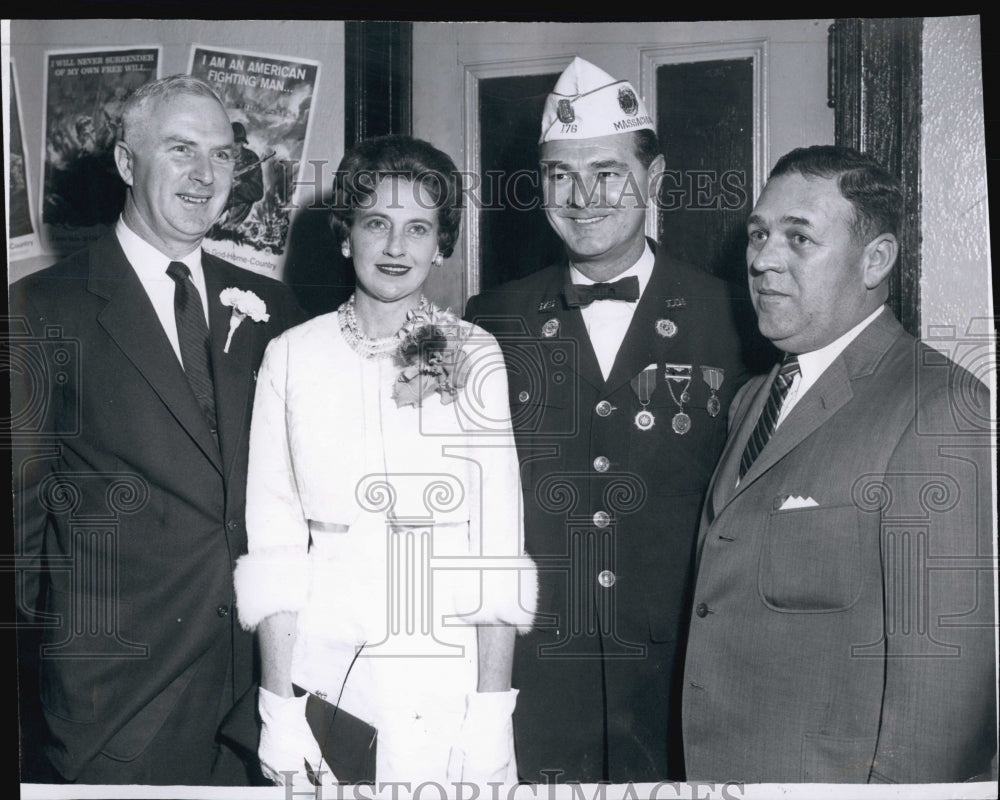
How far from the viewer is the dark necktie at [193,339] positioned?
234 cm

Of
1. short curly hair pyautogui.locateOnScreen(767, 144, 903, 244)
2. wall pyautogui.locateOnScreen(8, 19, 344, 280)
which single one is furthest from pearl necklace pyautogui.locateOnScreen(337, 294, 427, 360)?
short curly hair pyautogui.locateOnScreen(767, 144, 903, 244)

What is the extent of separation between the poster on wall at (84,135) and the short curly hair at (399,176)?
0.51 m

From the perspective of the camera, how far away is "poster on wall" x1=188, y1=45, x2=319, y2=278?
2377 millimetres

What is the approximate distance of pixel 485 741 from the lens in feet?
7.59

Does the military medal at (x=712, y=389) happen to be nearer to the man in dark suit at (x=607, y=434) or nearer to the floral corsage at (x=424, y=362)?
the man in dark suit at (x=607, y=434)

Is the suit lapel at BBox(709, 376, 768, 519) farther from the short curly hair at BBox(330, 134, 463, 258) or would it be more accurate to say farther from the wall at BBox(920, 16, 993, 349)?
the short curly hair at BBox(330, 134, 463, 258)

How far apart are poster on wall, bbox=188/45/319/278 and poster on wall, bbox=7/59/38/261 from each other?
423 mm

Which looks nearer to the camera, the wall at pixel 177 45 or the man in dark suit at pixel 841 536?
the man in dark suit at pixel 841 536

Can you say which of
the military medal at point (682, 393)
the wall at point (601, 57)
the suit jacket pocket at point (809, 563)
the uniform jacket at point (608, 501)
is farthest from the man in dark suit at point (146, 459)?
the suit jacket pocket at point (809, 563)

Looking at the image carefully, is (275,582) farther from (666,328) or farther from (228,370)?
(666,328)

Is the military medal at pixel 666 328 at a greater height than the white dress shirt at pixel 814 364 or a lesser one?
greater

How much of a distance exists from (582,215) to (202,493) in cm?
108

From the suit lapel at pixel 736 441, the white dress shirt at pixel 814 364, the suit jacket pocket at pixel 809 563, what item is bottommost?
the suit jacket pocket at pixel 809 563

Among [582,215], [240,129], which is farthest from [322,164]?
[582,215]
